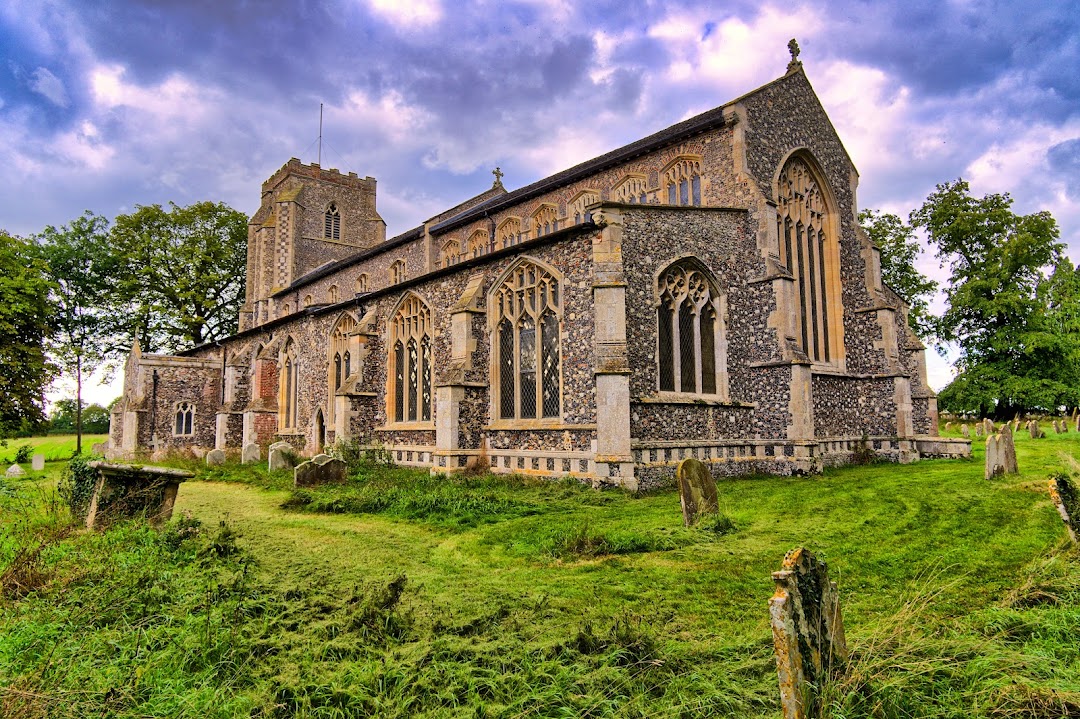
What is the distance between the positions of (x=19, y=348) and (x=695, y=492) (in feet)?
88.1

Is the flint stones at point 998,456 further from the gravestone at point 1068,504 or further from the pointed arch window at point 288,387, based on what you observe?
the pointed arch window at point 288,387

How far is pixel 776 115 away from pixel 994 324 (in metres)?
22.1

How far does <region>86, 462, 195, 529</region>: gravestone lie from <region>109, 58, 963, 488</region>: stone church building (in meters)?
6.96

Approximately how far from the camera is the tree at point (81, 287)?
3547cm

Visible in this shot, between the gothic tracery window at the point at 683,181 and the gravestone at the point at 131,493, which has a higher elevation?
the gothic tracery window at the point at 683,181

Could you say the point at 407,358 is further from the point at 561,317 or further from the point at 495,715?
the point at 495,715

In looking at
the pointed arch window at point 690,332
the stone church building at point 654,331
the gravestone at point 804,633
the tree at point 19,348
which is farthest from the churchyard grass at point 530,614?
the tree at point 19,348

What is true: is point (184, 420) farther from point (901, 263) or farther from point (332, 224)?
point (901, 263)

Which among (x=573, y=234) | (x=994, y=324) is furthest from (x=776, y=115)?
(x=994, y=324)

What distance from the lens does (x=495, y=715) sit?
301cm

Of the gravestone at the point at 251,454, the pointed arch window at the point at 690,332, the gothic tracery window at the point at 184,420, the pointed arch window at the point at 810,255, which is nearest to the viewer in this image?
the pointed arch window at the point at 690,332

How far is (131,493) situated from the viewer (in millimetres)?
8094

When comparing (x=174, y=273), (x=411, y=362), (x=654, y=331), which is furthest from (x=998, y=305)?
(x=174, y=273)

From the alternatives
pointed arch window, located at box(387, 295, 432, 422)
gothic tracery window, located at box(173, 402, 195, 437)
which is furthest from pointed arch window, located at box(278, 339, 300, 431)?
pointed arch window, located at box(387, 295, 432, 422)
